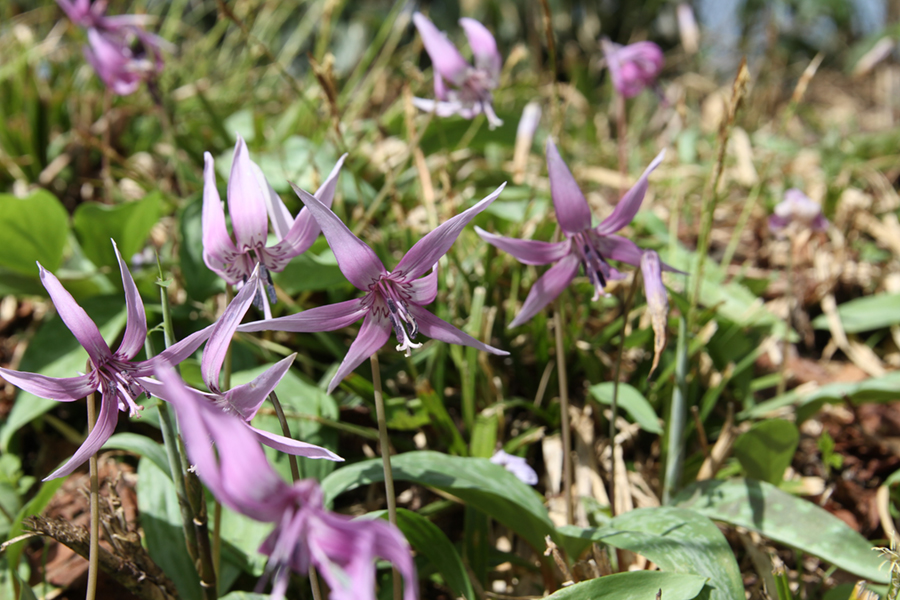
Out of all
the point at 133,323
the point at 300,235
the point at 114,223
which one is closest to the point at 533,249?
the point at 300,235

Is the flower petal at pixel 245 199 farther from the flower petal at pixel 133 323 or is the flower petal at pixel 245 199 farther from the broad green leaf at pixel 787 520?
the broad green leaf at pixel 787 520

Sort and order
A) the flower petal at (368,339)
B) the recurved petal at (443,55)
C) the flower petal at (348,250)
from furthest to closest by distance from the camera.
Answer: the recurved petal at (443,55) → the flower petal at (368,339) → the flower petal at (348,250)

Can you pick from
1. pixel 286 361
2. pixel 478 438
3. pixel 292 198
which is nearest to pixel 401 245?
pixel 292 198

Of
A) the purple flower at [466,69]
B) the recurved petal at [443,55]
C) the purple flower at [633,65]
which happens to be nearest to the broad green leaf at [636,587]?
the purple flower at [466,69]

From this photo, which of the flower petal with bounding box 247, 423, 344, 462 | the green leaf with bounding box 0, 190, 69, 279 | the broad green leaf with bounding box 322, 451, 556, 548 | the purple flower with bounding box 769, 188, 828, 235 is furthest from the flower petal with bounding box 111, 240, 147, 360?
the purple flower with bounding box 769, 188, 828, 235

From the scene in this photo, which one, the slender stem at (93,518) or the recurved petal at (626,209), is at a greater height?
the recurved petal at (626,209)

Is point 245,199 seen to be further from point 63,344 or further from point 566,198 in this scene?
point 63,344

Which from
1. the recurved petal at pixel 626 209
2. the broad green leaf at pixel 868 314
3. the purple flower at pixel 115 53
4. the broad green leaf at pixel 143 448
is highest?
the purple flower at pixel 115 53

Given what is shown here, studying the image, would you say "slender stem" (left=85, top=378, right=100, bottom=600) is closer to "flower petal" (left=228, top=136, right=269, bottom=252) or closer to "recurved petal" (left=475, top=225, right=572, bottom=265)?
"flower petal" (left=228, top=136, right=269, bottom=252)
